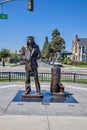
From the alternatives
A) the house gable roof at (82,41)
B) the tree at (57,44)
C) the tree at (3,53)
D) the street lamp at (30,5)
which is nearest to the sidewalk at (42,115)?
the street lamp at (30,5)

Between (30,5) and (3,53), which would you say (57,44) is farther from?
(30,5)

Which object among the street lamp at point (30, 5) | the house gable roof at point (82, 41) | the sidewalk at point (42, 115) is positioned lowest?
the sidewalk at point (42, 115)

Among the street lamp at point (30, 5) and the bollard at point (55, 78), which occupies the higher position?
the street lamp at point (30, 5)

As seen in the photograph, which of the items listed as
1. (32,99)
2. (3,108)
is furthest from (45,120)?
(32,99)

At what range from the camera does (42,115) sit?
32.8ft

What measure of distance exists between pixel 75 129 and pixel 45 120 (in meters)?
1.29

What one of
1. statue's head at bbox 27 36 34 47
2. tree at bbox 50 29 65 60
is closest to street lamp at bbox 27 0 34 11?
statue's head at bbox 27 36 34 47

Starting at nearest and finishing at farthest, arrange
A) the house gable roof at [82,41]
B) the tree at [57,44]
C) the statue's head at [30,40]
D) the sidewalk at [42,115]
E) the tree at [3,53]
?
the sidewalk at [42,115]
the statue's head at [30,40]
the tree at [57,44]
the house gable roof at [82,41]
the tree at [3,53]

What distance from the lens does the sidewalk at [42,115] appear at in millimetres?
8523

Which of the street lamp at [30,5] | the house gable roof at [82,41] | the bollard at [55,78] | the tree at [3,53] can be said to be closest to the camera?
the bollard at [55,78]

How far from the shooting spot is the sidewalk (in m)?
8.52

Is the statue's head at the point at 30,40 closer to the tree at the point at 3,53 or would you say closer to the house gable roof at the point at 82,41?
the house gable roof at the point at 82,41

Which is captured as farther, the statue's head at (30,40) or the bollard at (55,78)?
the bollard at (55,78)

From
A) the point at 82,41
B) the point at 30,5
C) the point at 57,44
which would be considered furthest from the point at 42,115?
the point at 82,41
